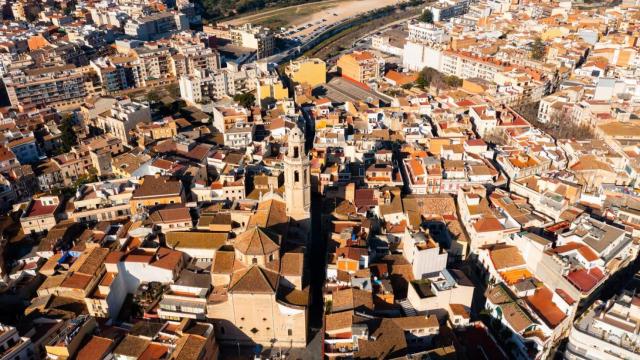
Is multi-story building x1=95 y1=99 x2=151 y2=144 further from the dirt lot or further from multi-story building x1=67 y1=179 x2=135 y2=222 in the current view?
the dirt lot

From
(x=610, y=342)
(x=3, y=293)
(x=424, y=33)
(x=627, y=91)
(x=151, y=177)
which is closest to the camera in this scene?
(x=610, y=342)

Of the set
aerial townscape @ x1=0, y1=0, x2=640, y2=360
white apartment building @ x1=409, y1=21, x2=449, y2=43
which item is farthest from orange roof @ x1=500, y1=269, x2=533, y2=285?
white apartment building @ x1=409, y1=21, x2=449, y2=43

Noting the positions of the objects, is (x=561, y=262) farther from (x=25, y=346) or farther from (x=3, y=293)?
(x=3, y=293)

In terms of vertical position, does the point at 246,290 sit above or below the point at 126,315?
above

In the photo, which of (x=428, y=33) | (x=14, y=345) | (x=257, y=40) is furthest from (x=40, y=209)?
(x=428, y=33)

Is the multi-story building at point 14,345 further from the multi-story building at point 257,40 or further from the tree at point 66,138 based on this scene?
the multi-story building at point 257,40

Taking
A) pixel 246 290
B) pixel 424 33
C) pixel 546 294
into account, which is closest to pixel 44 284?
pixel 246 290
